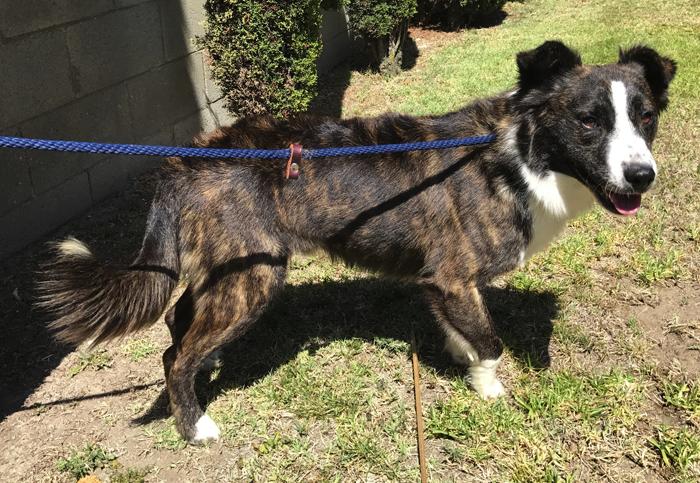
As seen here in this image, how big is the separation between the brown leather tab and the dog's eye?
4.14ft

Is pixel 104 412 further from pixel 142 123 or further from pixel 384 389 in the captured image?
pixel 142 123

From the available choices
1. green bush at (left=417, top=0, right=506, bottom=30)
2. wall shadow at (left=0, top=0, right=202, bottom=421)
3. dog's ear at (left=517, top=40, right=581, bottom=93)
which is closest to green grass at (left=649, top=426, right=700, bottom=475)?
dog's ear at (left=517, top=40, right=581, bottom=93)

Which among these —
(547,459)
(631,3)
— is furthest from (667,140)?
(631,3)

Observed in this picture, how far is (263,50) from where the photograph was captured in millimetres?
5480

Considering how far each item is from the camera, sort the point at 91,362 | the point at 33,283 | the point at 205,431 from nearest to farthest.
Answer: the point at 205,431
the point at 91,362
the point at 33,283

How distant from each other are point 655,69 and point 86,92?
4182mm

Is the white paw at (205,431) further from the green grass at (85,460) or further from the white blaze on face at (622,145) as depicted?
the white blaze on face at (622,145)

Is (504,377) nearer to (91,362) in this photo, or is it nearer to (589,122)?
(589,122)

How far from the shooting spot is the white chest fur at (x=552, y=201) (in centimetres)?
282

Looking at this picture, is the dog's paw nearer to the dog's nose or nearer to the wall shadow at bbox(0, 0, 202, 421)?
the dog's nose

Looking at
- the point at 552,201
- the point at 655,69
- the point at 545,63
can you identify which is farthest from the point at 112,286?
the point at 655,69

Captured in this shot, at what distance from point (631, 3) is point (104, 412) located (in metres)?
12.4

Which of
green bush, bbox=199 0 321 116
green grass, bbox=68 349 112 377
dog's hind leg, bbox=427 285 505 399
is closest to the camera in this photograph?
dog's hind leg, bbox=427 285 505 399

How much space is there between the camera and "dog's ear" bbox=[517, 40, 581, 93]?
273cm
